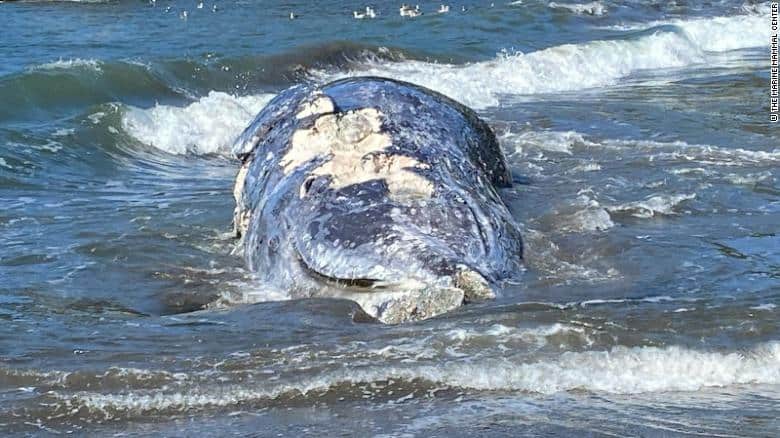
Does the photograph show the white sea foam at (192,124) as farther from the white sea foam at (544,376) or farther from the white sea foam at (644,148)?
the white sea foam at (544,376)

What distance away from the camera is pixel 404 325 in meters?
5.38

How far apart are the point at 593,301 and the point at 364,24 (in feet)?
56.3

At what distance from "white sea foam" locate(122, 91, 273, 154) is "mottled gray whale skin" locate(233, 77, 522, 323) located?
432 cm

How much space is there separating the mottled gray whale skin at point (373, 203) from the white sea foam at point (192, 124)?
432cm

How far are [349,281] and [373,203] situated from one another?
0.46m

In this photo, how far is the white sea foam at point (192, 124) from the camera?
11.8 meters

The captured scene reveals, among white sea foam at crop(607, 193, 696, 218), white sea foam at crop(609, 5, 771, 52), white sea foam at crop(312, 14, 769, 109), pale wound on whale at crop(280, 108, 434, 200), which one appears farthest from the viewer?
white sea foam at crop(609, 5, 771, 52)

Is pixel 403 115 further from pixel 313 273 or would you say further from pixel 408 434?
pixel 408 434

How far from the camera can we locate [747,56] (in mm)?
19188

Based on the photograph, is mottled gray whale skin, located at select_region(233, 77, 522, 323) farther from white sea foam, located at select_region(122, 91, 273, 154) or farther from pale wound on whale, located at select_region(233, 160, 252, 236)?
white sea foam, located at select_region(122, 91, 273, 154)

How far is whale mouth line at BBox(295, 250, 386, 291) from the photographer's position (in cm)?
567

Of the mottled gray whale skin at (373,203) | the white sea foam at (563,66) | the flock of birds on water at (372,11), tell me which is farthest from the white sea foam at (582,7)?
the mottled gray whale skin at (373,203)

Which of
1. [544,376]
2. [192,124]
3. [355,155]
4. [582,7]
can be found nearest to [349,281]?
[355,155]

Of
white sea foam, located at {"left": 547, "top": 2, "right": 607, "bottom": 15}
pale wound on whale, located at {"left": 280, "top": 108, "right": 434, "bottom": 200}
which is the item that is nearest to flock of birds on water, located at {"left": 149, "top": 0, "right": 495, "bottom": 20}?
white sea foam, located at {"left": 547, "top": 2, "right": 607, "bottom": 15}
